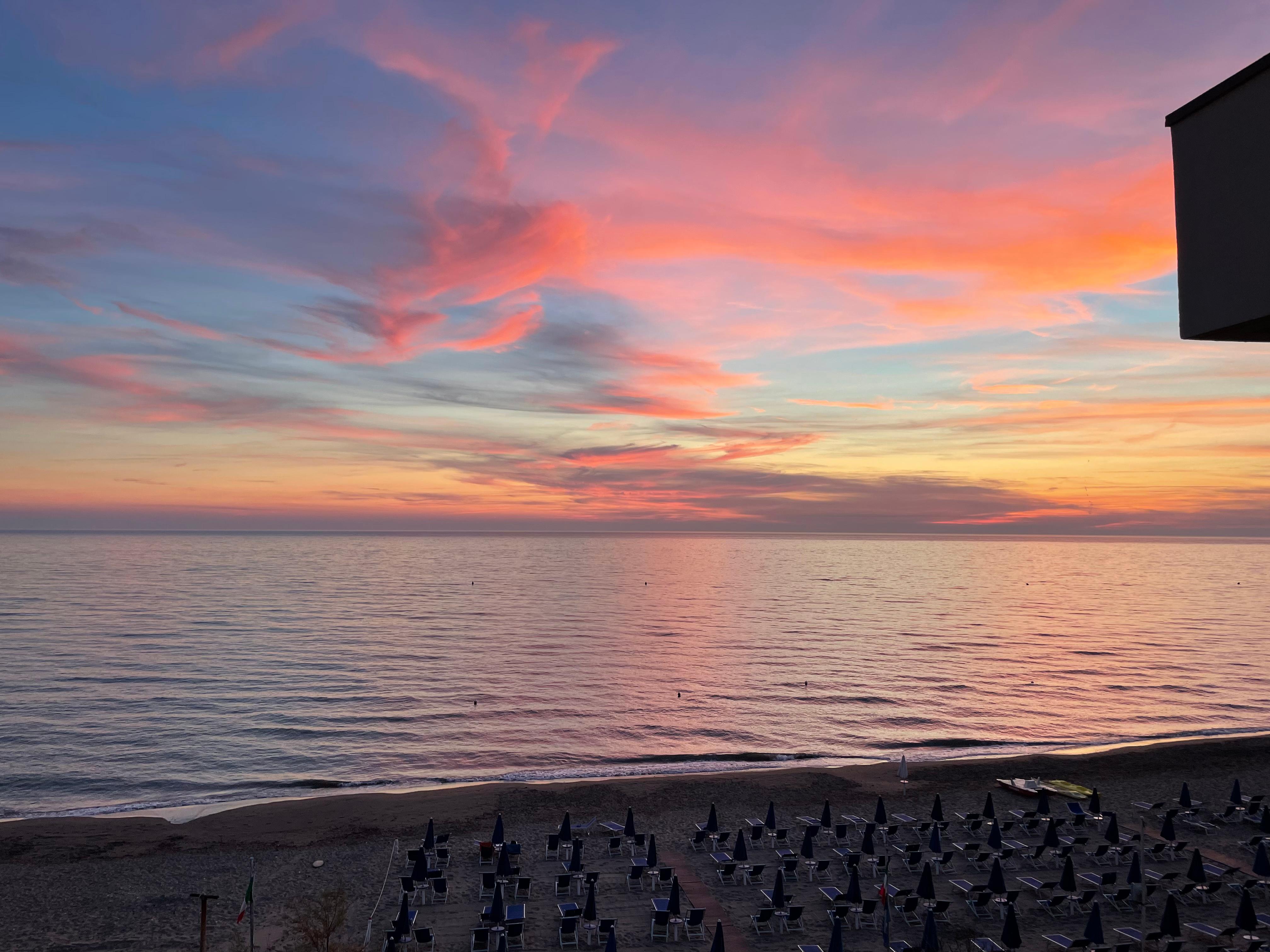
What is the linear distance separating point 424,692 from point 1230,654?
7328 cm

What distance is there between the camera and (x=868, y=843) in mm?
23922

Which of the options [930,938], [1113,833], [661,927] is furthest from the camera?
[1113,833]

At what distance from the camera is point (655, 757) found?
4212 centimetres

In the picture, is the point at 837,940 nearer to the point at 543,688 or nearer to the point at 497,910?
the point at 497,910

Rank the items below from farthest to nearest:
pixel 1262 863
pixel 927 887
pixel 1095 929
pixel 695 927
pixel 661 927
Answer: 1. pixel 1262 863
2. pixel 927 887
3. pixel 661 927
4. pixel 695 927
5. pixel 1095 929

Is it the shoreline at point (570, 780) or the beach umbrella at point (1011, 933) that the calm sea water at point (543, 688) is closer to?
the shoreline at point (570, 780)

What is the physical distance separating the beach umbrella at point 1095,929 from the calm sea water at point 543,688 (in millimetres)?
23318

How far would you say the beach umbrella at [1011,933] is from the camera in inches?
709

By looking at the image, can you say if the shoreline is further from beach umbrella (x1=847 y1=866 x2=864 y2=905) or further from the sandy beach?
beach umbrella (x1=847 y1=866 x2=864 y2=905)

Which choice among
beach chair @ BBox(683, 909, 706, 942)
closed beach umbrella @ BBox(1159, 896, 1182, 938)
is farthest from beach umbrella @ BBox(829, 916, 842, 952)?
closed beach umbrella @ BBox(1159, 896, 1182, 938)

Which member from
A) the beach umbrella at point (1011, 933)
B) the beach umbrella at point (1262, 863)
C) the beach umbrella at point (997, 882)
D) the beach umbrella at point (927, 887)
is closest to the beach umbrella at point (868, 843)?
the beach umbrella at point (927, 887)

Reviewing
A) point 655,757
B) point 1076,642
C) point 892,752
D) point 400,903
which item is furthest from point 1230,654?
point 400,903

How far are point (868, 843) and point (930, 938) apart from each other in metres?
5.96

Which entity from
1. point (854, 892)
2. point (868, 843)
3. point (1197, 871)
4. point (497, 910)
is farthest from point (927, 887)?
point (497, 910)
